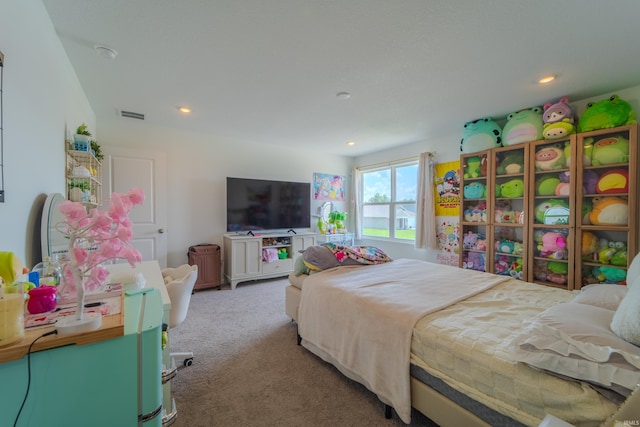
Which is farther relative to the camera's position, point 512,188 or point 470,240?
point 470,240

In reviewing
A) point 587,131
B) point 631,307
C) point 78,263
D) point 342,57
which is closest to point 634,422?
point 631,307

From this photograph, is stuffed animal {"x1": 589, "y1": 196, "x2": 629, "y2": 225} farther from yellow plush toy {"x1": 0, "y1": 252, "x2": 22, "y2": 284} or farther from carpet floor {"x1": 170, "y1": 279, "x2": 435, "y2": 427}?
yellow plush toy {"x1": 0, "y1": 252, "x2": 22, "y2": 284}

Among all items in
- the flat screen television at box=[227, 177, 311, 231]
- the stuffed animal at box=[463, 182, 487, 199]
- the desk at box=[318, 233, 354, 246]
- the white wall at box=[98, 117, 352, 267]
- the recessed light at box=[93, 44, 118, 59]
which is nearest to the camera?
the recessed light at box=[93, 44, 118, 59]

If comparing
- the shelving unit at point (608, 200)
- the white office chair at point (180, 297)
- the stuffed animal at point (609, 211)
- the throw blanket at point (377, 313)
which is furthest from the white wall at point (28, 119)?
the stuffed animal at point (609, 211)

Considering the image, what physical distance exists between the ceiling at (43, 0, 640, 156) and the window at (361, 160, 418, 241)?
61.5 inches

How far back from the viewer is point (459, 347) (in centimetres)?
117

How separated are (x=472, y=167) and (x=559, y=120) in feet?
3.12

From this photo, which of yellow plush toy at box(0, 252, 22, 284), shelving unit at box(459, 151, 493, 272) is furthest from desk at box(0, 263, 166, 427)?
shelving unit at box(459, 151, 493, 272)

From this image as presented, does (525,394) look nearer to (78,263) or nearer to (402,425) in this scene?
(402,425)

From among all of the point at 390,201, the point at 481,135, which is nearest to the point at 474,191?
the point at 481,135

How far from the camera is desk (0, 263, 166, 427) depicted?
70 centimetres

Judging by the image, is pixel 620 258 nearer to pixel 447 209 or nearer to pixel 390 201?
pixel 447 209

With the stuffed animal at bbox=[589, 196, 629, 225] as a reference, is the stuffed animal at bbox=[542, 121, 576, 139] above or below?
above

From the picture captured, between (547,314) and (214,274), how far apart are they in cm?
371
